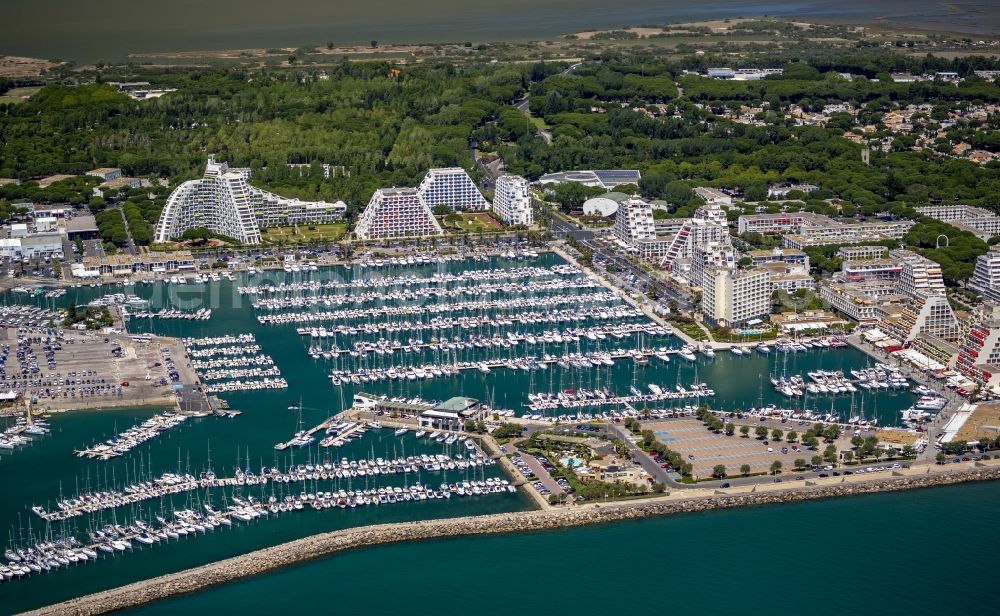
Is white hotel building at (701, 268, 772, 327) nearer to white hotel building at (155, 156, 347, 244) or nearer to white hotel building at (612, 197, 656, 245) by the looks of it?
white hotel building at (612, 197, 656, 245)

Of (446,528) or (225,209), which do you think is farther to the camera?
(225,209)

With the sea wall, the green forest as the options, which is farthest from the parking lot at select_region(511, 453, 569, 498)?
the green forest

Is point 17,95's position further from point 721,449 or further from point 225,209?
point 721,449

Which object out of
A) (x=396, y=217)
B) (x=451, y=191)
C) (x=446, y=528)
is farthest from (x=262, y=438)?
(x=451, y=191)

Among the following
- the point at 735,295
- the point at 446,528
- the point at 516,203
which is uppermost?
the point at 516,203

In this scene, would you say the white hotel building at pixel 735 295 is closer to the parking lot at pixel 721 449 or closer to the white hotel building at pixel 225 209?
the parking lot at pixel 721 449
